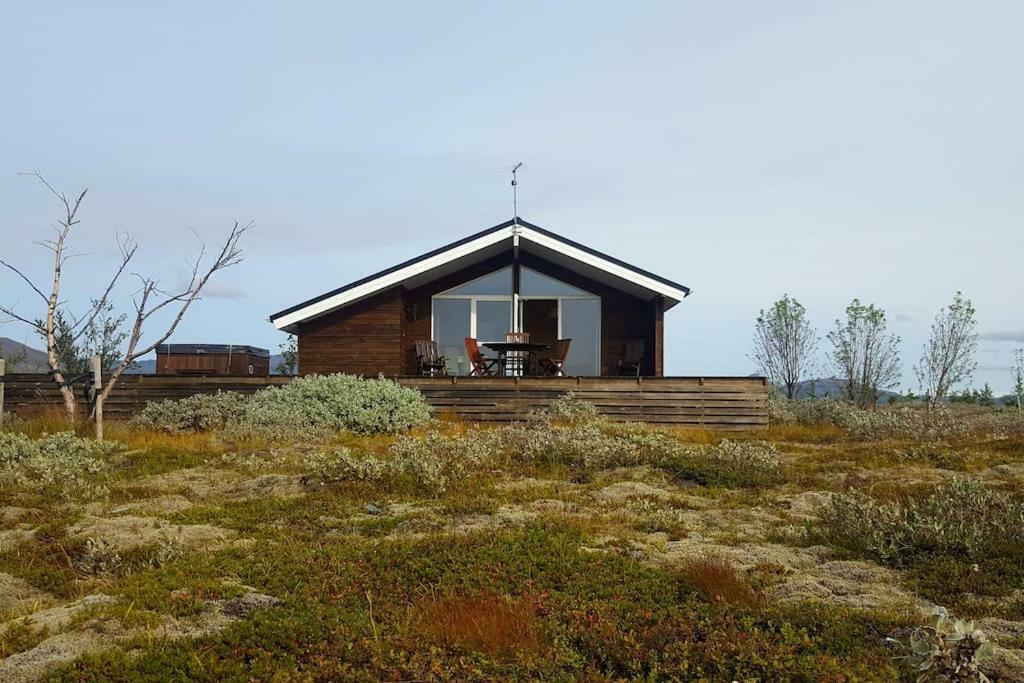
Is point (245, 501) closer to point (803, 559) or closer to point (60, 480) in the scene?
point (60, 480)

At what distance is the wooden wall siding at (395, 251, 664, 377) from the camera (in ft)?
63.2

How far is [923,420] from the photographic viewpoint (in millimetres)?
13859

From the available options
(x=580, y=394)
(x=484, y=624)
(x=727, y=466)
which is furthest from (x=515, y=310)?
(x=484, y=624)

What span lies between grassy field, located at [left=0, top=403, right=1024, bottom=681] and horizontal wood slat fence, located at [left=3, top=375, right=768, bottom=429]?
16.5ft

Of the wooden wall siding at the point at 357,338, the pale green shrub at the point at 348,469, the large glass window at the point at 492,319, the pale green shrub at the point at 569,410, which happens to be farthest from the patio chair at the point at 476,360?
the pale green shrub at the point at 348,469

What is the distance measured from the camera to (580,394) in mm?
14938

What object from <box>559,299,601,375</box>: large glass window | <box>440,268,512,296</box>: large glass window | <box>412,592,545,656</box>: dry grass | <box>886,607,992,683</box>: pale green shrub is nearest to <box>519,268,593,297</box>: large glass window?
<box>559,299,601,375</box>: large glass window

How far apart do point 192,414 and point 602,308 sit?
9.77 m

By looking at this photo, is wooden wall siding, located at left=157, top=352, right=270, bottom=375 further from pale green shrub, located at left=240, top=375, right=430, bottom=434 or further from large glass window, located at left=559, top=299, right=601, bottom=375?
large glass window, located at left=559, top=299, right=601, bottom=375

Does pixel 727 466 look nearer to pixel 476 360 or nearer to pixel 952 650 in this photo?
pixel 952 650

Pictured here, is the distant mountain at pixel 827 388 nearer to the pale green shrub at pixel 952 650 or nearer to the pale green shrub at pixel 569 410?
the pale green shrub at pixel 569 410

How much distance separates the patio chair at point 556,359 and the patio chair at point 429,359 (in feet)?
7.24

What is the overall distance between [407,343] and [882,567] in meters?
14.3

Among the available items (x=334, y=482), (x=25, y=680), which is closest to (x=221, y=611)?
(x=25, y=680)
